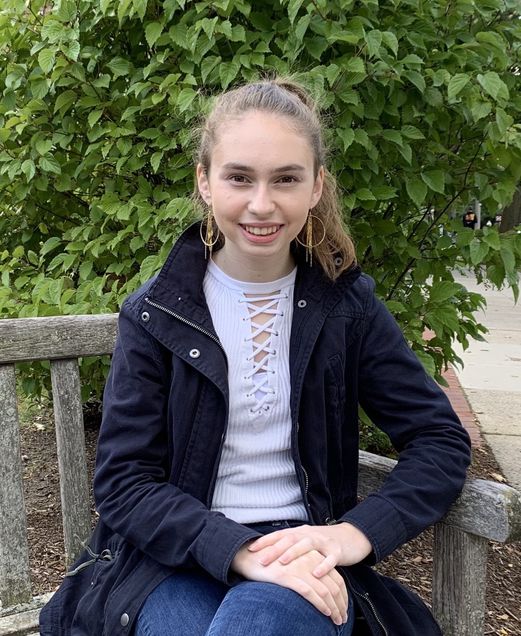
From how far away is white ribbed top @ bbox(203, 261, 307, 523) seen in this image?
6.37 ft

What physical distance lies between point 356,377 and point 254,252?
417mm

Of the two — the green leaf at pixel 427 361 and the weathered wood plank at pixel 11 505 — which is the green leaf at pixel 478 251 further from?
the weathered wood plank at pixel 11 505

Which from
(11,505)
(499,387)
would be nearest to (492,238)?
(11,505)

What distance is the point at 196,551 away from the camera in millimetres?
1704

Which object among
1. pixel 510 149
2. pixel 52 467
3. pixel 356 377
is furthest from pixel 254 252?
pixel 52 467

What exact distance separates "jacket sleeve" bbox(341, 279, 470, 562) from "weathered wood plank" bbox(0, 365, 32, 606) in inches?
35.4

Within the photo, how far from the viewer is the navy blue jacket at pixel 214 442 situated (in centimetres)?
178

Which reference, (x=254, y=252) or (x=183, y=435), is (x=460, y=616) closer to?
(x=183, y=435)

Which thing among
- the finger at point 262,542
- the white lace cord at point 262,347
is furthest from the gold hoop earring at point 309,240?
the finger at point 262,542

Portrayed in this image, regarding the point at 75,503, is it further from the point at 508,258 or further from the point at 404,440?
the point at 508,258

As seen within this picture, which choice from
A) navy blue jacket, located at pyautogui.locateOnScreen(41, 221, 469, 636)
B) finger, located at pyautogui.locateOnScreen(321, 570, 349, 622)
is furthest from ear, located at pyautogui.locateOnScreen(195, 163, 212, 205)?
finger, located at pyautogui.locateOnScreen(321, 570, 349, 622)

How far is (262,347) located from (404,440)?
0.43 metres

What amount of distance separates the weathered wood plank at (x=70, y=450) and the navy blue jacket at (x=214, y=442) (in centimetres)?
20

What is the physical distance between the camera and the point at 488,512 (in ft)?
5.96
